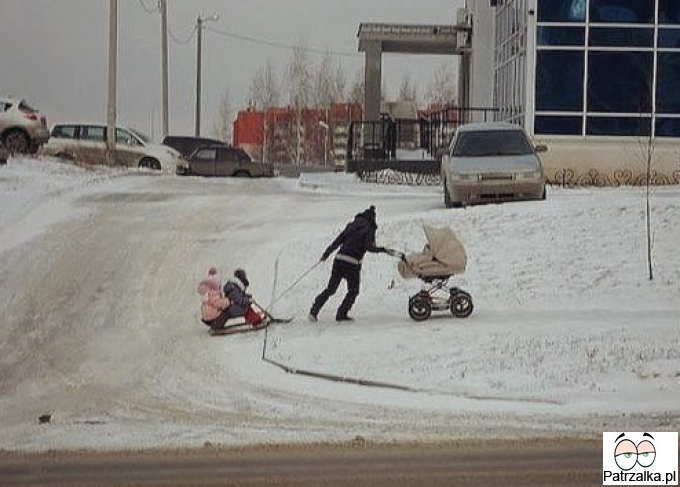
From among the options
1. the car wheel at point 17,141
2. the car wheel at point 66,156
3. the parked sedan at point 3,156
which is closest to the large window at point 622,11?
the parked sedan at point 3,156

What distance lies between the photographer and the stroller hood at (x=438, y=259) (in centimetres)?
1759

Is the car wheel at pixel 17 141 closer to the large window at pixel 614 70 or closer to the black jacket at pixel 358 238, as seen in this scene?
the large window at pixel 614 70

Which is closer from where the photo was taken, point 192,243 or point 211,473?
point 211,473

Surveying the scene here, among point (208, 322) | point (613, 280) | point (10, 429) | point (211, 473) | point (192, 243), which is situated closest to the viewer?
point (211, 473)

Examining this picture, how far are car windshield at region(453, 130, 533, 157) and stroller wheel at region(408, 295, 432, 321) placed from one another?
8879 millimetres

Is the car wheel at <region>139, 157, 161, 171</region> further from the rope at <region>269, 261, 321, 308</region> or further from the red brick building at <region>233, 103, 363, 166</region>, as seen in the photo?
the red brick building at <region>233, 103, 363, 166</region>

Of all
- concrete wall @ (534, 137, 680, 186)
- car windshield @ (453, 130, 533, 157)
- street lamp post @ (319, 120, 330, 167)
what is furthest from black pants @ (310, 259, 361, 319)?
street lamp post @ (319, 120, 330, 167)

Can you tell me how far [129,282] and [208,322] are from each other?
359 centimetres

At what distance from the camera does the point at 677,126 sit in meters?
33.7

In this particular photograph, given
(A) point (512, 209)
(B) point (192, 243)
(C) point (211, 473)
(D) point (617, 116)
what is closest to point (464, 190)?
(A) point (512, 209)

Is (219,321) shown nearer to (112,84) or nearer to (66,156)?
(66,156)

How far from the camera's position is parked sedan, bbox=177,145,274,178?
141 ft

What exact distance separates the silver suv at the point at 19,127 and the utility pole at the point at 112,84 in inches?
167

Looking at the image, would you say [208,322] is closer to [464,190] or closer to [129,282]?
[129,282]
